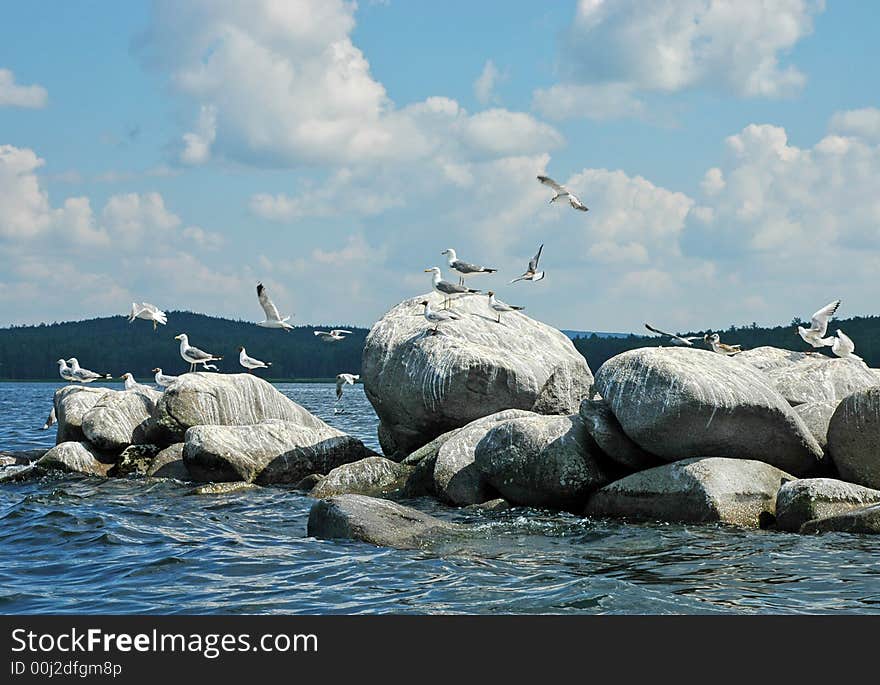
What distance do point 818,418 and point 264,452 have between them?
30.2ft

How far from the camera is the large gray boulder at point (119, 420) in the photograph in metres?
19.7

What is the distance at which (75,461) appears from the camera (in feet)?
63.6

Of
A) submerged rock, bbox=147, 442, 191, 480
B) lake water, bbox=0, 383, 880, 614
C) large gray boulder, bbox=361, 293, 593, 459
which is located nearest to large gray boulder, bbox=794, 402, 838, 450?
lake water, bbox=0, 383, 880, 614

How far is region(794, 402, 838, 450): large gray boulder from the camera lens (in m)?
14.5

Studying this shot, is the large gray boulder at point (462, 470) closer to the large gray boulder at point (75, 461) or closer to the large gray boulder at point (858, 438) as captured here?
the large gray boulder at point (858, 438)

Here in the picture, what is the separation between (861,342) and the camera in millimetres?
67750

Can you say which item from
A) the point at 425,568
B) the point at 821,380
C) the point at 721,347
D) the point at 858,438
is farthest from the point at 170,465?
the point at 858,438

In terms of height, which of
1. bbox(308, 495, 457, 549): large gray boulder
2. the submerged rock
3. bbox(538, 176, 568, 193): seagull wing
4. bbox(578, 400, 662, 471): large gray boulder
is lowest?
bbox(308, 495, 457, 549): large gray boulder

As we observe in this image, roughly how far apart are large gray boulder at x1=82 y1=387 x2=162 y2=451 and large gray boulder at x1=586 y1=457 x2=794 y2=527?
10327 mm

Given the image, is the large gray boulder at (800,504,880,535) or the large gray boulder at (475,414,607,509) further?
the large gray boulder at (475,414,607,509)

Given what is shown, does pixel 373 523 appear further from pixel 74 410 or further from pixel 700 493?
pixel 74 410

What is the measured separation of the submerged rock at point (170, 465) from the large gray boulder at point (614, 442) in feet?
25.6

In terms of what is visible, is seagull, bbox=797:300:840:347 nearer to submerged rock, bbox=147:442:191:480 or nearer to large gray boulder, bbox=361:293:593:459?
large gray boulder, bbox=361:293:593:459

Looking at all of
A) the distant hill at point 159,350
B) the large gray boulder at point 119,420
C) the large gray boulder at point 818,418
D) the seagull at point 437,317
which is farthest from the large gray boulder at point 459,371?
the distant hill at point 159,350
